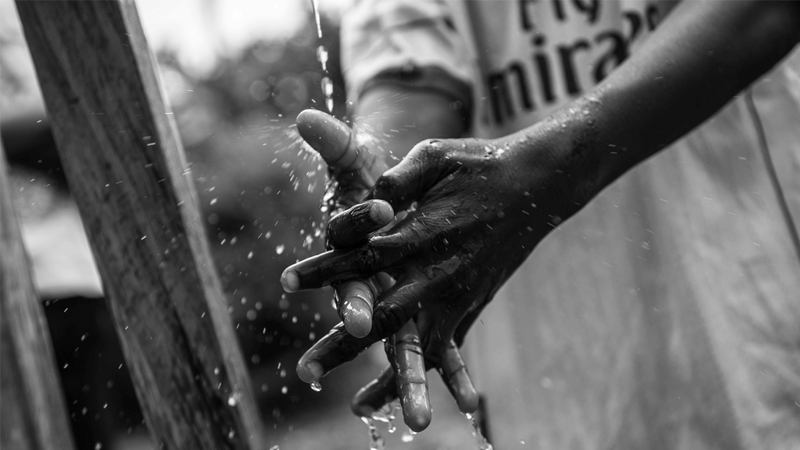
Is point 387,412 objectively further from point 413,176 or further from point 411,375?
point 413,176

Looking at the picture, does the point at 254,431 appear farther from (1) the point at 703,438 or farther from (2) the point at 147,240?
(1) the point at 703,438

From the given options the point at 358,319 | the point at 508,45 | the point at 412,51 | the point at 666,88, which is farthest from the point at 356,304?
the point at 508,45

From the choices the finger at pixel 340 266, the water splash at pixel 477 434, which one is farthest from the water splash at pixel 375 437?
the finger at pixel 340 266

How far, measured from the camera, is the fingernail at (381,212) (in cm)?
104

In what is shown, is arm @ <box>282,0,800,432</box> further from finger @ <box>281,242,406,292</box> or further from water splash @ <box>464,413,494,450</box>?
water splash @ <box>464,413,494,450</box>

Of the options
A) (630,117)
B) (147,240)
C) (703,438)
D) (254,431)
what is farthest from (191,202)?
(703,438)

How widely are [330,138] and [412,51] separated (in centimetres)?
73

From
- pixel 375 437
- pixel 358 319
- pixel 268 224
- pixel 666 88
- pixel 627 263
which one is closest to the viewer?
pixel 358 319

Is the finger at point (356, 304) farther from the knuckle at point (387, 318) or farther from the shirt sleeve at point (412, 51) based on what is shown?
the shirt sleeve at point (412, 51)

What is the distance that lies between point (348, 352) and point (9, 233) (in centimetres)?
89

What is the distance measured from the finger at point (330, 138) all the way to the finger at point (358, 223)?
0.16m

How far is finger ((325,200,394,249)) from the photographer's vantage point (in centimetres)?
104

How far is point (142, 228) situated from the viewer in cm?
114

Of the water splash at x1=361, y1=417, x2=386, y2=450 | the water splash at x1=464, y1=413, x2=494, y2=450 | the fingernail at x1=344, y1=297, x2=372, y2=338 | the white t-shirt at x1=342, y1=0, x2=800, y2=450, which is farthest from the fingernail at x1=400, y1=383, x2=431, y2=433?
the white t-shirt at x1=342, y1=0, x2=800, y2=450
